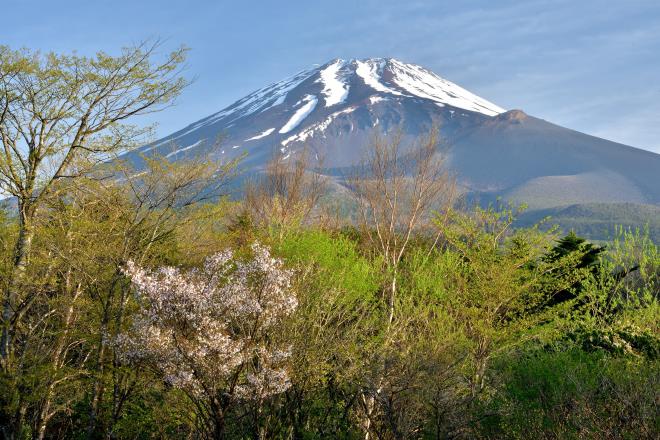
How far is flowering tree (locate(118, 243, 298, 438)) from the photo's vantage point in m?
9.81

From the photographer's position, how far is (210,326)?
1001 cm

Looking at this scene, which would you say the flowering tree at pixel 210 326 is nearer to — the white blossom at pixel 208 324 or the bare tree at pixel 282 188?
the white blossom at pixel 208 324

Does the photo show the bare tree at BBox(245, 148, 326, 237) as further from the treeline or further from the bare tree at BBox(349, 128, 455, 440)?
the treeline

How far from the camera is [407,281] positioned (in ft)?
73.2

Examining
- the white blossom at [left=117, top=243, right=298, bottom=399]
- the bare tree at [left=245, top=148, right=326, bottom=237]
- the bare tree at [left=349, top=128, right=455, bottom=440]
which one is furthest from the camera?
the bare tree at [left=245, top=148, right=326, bottom=237]

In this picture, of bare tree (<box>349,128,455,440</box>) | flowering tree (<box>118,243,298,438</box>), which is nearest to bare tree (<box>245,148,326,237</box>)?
bare tree (<box>349,128,455,440</box>)

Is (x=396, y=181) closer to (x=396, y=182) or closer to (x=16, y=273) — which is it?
(x=396, y=182)

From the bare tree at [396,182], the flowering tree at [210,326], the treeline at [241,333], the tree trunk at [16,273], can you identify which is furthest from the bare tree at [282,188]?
the flowering tree at [210,326]

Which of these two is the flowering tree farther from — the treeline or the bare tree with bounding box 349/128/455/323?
the bare tree with bounding box 349/128/455/323

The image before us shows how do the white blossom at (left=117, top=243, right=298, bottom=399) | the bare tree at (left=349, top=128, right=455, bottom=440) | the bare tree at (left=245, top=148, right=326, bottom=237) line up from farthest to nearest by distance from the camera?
the bare tree at (left=245, top=148, right=326, bottom=237) < the bare tree at (left=349, top=128, right=455, bottom=440) < the white blossom at (left=117, top=243, right=298, bottom=399)

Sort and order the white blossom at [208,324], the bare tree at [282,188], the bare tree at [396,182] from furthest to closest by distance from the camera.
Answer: the bare tree at [282,188] → the bare tree at [396,182] → the white blossom at [208,324]

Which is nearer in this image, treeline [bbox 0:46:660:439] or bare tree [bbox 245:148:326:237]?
treeline [bbox 0:46:660:439]

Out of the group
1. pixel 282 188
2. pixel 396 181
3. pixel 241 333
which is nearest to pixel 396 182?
pixel 396 181

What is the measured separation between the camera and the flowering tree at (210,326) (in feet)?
32.2
